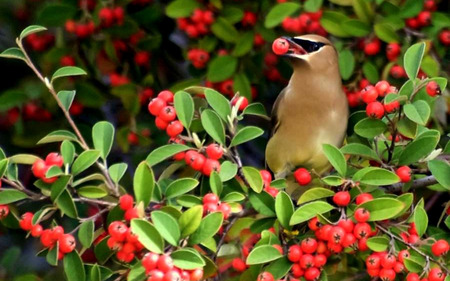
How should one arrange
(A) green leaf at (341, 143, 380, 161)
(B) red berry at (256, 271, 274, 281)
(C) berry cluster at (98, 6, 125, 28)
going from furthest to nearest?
(C) berry cluster at (98, 6, 125, 28) → (A) green leaf at (341, 143, 380, 161) → (B) red berry at (256, 271, 274, 281)

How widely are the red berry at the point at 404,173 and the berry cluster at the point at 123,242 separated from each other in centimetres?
61

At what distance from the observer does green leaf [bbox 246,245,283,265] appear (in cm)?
206

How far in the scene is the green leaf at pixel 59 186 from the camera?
2.06 m

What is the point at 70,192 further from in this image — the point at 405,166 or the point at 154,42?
the point at 154,42

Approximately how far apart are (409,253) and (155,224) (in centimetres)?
57

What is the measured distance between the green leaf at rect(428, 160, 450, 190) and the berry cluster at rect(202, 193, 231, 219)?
44 centimetres

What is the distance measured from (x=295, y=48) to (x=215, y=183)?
2.99 feet

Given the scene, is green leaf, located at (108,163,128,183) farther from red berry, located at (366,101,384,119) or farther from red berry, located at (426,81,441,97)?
red berry, located at (426,81,441,97)

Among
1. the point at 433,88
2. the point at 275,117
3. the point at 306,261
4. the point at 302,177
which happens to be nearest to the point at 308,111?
the point at 275,117

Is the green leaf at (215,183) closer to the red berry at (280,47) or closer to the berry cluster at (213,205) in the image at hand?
the berry cluster at (213,205)

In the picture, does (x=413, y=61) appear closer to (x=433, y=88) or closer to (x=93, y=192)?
(x=433, y=88)

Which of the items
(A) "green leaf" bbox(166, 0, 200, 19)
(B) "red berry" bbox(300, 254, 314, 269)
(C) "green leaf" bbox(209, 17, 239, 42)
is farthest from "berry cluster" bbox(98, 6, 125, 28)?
(B) "red berry" bbox(300, 254, 314, 269)

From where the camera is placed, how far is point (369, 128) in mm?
2244

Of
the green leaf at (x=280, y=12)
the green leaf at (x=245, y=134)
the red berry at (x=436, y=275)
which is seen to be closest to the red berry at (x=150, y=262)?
the green leaf at (x=245, y=134)
